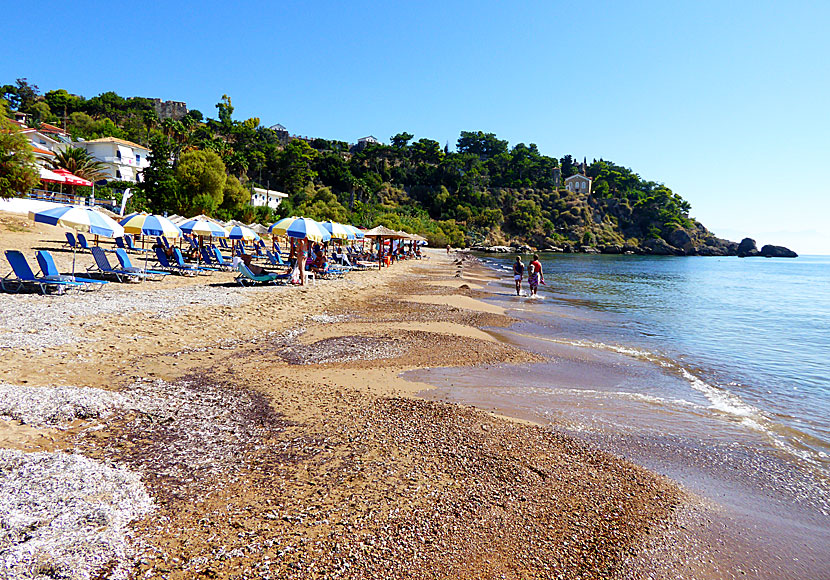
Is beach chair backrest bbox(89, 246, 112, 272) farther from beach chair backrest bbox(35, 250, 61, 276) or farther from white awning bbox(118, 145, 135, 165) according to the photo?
white awning bbox(118, 145, 135, 165)

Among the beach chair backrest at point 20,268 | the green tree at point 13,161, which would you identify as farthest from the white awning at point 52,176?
the beach chair backrest at point 20,268

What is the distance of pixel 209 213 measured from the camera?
36.0 metres

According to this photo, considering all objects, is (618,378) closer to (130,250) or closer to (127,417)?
(127,417)

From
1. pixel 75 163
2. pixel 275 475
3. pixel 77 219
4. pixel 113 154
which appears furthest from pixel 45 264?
pixel 113 154

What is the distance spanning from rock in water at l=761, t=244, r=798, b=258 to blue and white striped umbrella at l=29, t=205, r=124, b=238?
186969 millimetres

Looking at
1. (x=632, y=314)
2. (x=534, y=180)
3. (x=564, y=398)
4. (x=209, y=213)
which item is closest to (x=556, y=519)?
(x=564, y=398)

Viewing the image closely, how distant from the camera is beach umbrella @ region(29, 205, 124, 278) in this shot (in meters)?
12.5

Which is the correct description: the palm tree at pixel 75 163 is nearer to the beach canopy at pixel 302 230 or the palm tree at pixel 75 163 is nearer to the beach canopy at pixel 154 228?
the beach canopy at pixel 154 228

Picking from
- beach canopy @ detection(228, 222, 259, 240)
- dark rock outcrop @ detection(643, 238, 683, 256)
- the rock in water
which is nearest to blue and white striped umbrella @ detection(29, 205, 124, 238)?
beach canopy @ detection(228, 222, 259, 240)

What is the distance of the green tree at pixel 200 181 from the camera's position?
35938 millimetres

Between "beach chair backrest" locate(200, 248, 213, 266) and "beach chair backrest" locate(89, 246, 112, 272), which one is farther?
"beach chair backrest" locate(200, 248, 213, 266)

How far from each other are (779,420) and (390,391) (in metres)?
6.54

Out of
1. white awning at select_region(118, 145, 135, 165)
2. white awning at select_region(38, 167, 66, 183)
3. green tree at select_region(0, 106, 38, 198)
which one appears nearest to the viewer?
green tree at select_region(0, 106, 38, 198)

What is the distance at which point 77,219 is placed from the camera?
41.9 feet
